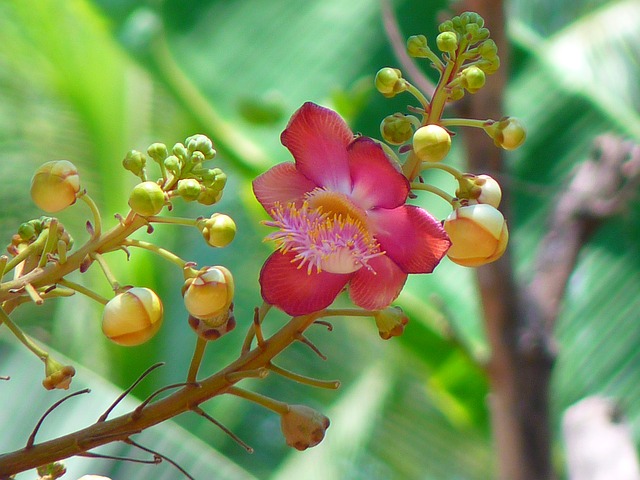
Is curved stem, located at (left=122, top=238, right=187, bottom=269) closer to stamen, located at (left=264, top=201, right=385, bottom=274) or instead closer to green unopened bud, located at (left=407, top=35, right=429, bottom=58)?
stamen, located at (left=264, top=201, right=385, bottom=274)

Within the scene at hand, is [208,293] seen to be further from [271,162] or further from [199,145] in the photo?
[271,162]

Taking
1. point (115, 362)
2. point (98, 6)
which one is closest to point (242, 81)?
point (98, 6)

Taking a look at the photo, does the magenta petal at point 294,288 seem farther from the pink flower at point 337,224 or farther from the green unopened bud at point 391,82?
the green unopened bud at point 391,82

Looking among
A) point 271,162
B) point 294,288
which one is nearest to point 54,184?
point 294,288

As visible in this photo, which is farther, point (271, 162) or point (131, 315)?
point (271, 162)

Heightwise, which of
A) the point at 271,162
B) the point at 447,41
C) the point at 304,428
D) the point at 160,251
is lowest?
the point at 271,162

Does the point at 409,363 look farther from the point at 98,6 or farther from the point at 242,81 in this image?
the point at 98,6

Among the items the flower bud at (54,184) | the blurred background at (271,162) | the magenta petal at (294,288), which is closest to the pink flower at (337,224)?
the magenta petal at (294,288)

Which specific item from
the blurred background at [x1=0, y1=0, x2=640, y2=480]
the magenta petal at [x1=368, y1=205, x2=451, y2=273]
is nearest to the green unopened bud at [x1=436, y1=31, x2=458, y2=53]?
the magenta petal at [x1=368, y1=205, x2=451, y2=273]
